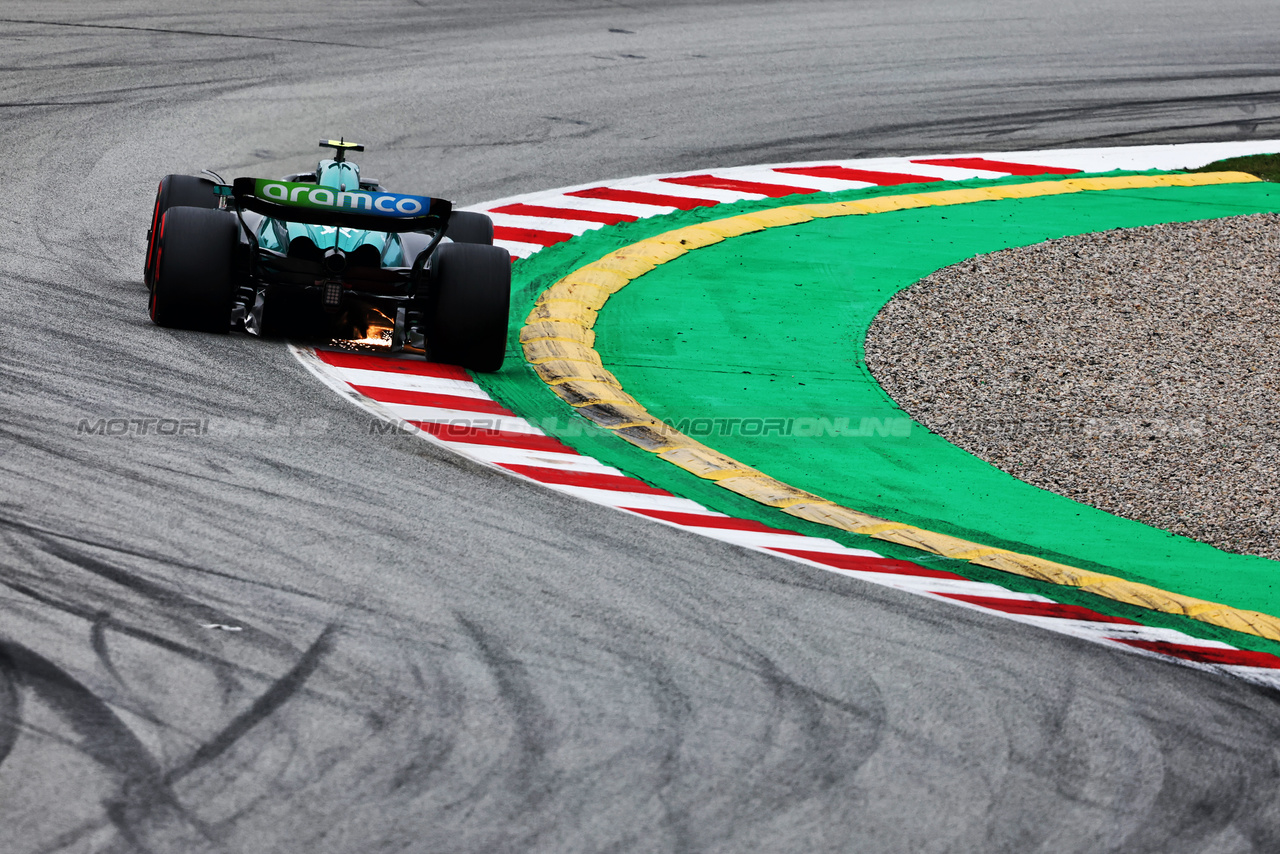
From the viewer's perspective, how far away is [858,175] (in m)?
15.0

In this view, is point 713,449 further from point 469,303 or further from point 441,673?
point 441,673

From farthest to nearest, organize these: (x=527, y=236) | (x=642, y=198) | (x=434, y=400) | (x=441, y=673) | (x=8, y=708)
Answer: (x=642, y=198) < (x=527, y=236) < (x=434, y=400) < (x=441, y=673) < (x=8, y=708)

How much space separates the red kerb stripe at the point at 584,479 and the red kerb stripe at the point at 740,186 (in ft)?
21.9

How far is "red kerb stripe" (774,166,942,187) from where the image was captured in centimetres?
1490

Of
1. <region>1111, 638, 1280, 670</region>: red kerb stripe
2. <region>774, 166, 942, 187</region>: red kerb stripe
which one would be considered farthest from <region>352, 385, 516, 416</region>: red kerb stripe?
<region>774, 166, 942, 187</region>: red kerb stripe

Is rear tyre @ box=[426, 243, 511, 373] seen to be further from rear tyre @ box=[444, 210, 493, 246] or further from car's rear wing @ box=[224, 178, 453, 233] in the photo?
rear tyre @ box=[444, 210, 493, 246]

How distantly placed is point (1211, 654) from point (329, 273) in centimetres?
579

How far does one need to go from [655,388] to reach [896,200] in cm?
534

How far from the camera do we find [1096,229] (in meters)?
13.4

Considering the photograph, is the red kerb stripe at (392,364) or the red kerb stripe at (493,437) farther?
the red kerb stripe at (392,364)

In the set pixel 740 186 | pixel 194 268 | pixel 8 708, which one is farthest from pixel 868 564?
pixel 740 186

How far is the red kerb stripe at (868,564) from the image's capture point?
286 inches

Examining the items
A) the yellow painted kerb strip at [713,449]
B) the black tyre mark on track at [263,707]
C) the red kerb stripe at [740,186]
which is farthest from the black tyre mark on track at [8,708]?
the red kerb stripe at [740,186]

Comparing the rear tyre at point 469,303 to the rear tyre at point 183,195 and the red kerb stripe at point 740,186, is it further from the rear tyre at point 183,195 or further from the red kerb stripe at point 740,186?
the red kerb stripe at point 740,186
